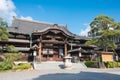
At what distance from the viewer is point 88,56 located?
126 ft

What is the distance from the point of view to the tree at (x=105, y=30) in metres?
30.8

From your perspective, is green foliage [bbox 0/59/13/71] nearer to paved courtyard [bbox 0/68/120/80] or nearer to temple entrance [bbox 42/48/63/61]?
paved courtyard [bbox 0/68/120/80]

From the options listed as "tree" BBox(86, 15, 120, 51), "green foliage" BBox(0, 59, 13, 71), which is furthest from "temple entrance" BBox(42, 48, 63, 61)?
"green foliage" BBox(0, 59, 13, 71)

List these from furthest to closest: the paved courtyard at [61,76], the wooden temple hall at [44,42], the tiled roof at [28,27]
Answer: the tiled roof at [28,27] < the wooden temple hall at [44,42] < the paved courtyard at [61,76]

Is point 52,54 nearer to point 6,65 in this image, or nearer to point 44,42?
point 44,42

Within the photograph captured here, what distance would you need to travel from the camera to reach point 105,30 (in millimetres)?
31125

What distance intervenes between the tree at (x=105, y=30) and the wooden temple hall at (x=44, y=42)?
4857 mm

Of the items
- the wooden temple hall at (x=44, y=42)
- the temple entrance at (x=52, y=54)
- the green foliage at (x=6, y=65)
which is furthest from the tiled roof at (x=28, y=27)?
the green foliage at (x=6, y=65)

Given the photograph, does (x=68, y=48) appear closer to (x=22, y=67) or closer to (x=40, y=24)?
(x=40, y=24)

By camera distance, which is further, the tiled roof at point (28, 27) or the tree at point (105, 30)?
A: the tiled roof at point (28, 27)

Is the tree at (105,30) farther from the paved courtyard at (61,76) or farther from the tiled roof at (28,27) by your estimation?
the paved courtyard at (61,76)

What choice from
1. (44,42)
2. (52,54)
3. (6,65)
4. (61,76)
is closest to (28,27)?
(44,42)

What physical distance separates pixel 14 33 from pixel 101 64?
1674cm

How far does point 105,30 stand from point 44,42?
11123mm
